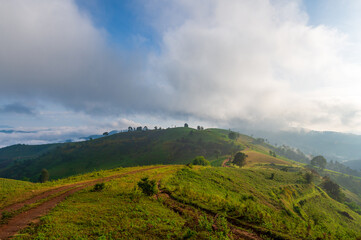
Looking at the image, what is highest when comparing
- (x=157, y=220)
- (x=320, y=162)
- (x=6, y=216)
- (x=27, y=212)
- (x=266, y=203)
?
(x=6, y=216)

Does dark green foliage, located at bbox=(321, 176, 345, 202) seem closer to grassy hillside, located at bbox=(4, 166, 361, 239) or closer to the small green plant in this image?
grassy hillside, located at bbox=(4, 166, 361, 239)

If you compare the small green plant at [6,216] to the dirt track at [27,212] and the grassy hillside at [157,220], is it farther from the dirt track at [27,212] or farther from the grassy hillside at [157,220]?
the grassy hillside at [157,220]

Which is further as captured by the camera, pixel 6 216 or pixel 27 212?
pixel 27 212

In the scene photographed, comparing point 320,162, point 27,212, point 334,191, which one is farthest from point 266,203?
point 320,162

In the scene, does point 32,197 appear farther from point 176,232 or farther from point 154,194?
point 176,232

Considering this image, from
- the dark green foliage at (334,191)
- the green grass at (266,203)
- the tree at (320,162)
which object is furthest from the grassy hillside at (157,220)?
the tree at (320,162)

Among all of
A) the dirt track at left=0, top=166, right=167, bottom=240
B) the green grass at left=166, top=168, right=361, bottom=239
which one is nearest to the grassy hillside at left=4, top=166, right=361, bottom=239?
the green grass at left=166, top=168, right=361, bottom=239

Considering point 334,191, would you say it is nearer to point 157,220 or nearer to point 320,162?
point 157,220

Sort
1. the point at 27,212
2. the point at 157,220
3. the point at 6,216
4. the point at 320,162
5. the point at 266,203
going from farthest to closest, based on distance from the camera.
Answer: the point at 320,162
the point at 266,203
the point at 27,212
the point at 157,220
the point at 6,216

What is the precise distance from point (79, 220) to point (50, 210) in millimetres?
5563

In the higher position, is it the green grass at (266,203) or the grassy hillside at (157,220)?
the grassy hillside at (157,220)

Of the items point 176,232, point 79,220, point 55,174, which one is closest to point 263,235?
point 176,232

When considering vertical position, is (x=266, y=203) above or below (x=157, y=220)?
below

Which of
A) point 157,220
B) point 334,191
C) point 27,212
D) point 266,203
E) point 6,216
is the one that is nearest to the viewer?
point 6,216
